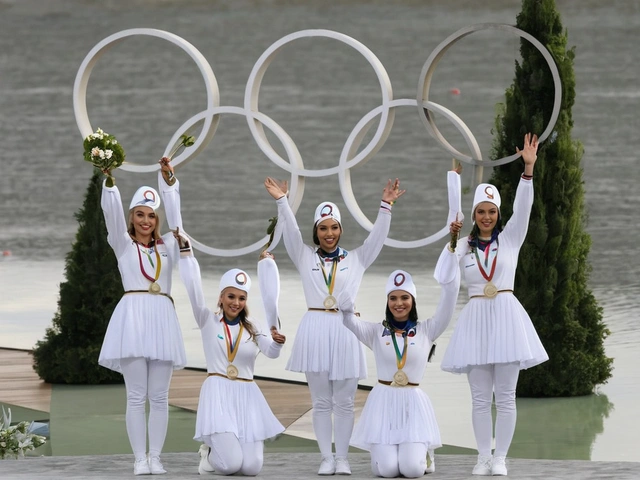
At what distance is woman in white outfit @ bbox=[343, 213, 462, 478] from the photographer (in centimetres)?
732

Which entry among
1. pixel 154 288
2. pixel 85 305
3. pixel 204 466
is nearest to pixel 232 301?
pixel 154 288

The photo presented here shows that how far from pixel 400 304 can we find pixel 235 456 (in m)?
1.27

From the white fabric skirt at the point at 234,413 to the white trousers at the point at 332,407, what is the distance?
245 mm

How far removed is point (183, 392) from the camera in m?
10.5

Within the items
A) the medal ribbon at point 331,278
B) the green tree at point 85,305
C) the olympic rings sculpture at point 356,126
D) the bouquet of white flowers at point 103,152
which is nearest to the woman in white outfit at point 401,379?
the medal ribbon at point 331,278

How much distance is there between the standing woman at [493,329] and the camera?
7.34 metres

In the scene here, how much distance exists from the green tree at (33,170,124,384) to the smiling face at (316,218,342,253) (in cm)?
327

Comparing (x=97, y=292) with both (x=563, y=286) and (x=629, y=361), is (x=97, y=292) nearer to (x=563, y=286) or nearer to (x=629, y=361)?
(x=563, y=286)

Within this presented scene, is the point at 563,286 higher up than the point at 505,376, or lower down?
higher up

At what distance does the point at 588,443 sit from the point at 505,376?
1.61 meters

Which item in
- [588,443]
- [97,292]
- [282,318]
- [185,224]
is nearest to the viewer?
[588,443]

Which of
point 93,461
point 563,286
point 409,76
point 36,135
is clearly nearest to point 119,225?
point 93,461

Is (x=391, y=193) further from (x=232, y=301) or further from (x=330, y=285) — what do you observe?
(x=232, y=301)

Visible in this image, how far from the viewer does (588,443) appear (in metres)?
8.70
